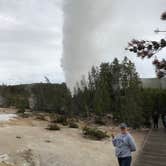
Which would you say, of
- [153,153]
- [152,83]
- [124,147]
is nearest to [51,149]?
[153,153]

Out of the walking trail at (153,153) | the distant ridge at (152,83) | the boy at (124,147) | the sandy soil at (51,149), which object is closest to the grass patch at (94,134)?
the sandy soil at (51,149)

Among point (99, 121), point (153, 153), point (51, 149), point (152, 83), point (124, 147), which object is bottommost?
point (153, 153)

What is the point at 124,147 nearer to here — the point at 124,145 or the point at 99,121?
the point at 124,145

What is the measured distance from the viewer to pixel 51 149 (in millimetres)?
15891

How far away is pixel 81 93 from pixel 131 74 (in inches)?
195

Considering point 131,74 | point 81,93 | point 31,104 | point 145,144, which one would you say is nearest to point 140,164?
point 145,144

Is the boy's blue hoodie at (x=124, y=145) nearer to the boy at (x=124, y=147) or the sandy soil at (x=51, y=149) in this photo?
the boy at (x=124, y=147)

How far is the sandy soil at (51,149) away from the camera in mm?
14141

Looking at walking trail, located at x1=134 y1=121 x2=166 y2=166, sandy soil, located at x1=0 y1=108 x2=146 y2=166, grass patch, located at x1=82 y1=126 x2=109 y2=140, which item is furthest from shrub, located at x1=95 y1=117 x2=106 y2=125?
sandy soil, located at x1=0 y1=108 x2=146 y2=166

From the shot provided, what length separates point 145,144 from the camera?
1884cm

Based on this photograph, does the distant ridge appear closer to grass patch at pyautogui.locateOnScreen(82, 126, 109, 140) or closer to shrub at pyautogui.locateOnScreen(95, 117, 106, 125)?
shrub at pyautogui.locateOnScreen(95, 117, 106, 125)

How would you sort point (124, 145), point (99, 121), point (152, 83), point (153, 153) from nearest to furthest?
1. point (124, 145)
2. point (153, 153)
3. point (99, 121)
4. point (152, 83)

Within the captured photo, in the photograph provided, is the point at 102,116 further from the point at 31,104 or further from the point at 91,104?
the point at 31,104

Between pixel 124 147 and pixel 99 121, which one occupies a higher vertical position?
pixel 124 147
